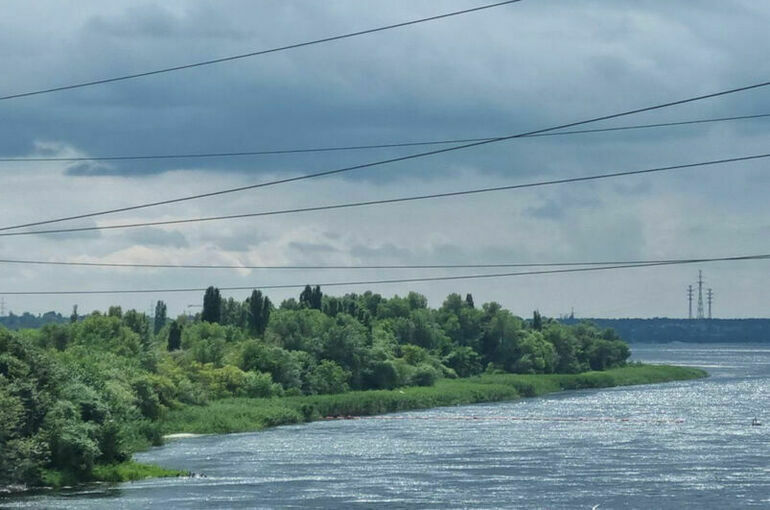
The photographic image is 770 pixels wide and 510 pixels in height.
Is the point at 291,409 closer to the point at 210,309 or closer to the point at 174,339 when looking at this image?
the point at 174,339

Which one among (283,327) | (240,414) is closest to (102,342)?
(240,414)

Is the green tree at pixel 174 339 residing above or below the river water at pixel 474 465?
above

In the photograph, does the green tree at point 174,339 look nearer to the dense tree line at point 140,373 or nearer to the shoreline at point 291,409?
the dense tree line at point 140,373

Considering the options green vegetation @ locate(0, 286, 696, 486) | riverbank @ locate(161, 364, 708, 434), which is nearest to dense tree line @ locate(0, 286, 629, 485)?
green vegetation @ locate(0, 286, 696, 486)

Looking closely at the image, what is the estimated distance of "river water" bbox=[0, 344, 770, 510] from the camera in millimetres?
77500

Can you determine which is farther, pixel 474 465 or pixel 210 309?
pixel 210 309

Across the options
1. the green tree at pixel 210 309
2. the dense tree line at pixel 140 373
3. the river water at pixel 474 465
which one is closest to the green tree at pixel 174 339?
the dense tree line at pixel 140 373

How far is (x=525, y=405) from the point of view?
170625 millimetres

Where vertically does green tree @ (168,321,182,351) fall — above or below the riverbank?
above

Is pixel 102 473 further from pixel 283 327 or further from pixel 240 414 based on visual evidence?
pixel 283 327

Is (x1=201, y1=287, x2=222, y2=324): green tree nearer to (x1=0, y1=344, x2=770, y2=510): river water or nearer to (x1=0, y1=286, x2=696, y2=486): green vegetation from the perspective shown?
(x1=0, y1=286, x2=696, y2=486): green vegetation

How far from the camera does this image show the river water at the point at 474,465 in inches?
3051

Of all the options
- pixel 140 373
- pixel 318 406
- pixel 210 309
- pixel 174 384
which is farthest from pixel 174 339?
pixel 140 373

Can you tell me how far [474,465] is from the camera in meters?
96.3
